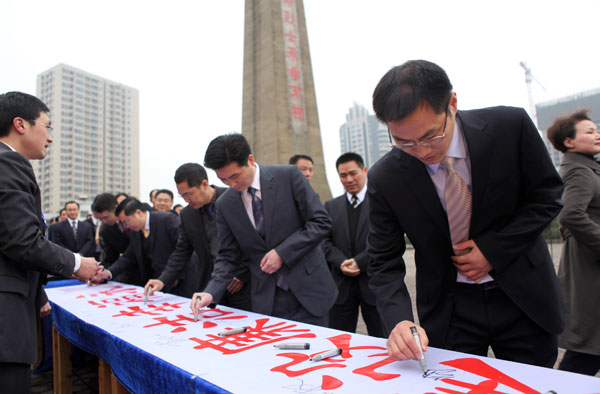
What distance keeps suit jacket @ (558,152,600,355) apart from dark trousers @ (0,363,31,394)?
8.56 feet

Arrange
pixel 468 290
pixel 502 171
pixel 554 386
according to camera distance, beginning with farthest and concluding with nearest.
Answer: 1. pixel 468 290
2. pixel 502 171
3. pixel 554 386

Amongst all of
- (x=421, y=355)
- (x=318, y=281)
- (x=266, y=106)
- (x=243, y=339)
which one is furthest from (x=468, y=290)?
(x=266, y=106)

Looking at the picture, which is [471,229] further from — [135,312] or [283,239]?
[135,312]

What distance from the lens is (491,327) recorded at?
1.30 meters

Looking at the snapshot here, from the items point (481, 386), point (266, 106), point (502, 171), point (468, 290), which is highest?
point (266, 106)

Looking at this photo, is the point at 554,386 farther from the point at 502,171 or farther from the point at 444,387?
the point at 502,171

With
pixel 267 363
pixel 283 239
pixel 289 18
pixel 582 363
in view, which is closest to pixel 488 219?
pixel 267 363

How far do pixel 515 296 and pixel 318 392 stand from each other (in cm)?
75

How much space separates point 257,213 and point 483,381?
1587 millimetres

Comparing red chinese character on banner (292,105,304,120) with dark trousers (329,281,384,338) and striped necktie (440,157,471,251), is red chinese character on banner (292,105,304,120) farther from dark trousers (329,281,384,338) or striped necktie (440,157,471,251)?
striped necktie (440,157,471,251)

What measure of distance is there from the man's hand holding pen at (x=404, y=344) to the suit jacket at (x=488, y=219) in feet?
0.39

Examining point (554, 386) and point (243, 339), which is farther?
point (243, 339)

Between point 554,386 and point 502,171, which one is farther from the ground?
point 502,171

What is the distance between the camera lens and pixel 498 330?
4.27 ft
